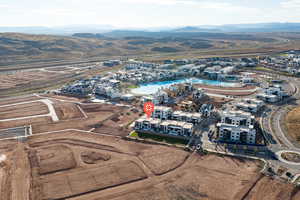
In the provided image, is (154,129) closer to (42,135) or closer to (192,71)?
(42,135)

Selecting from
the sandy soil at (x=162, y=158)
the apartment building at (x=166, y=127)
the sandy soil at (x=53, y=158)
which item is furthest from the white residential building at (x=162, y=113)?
the sandy soil at (x=53, y=158)

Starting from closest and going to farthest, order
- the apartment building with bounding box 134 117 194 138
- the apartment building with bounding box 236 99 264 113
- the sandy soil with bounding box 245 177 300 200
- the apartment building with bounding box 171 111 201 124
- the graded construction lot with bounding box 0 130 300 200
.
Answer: the sandy soil with bounding box 245 177 300 200, the graded construction lot with bounding box 0 130 300 200, the apartment building with bounding box 134 117 194 138, the apartment building with bounding box 171 111 201 124, the apartment building with bounding box 236 99 264 113

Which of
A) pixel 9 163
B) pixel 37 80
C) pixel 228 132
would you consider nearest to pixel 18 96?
pixel 37 80

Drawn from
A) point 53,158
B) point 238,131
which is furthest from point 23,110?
point 238,131

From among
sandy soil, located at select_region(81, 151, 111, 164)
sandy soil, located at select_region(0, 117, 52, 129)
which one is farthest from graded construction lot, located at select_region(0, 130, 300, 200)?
sandy soil, located at select_region(0, 117, 52, 129)

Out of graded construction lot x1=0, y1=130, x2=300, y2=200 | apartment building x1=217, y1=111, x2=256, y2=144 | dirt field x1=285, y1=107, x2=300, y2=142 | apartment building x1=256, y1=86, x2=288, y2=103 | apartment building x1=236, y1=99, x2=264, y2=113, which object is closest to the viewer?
graded construction lot x1=0, y1=130, x2=300, y2=200

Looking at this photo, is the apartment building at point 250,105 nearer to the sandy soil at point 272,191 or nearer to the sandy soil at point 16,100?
the sandy soil at point 272,191

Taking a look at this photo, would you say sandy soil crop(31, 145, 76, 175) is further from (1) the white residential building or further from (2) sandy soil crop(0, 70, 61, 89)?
(2) sandy soil crop(0, 70, 61, 89)

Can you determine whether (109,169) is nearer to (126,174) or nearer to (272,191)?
(126,174)
